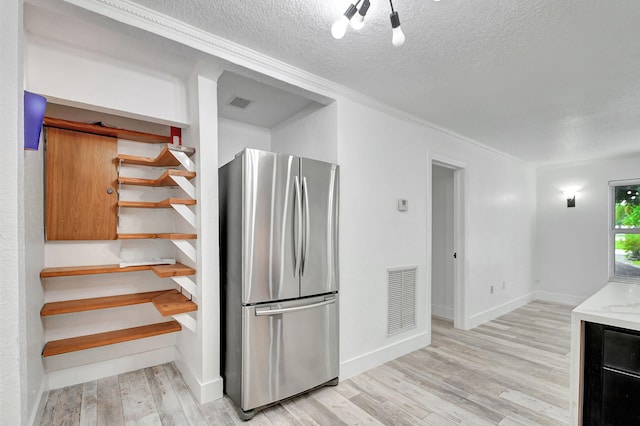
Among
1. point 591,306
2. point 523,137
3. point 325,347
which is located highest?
point 523,137

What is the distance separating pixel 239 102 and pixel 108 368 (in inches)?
105

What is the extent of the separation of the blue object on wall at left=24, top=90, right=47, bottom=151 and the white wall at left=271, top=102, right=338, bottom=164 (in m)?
1.90

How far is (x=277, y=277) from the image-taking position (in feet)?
7.08

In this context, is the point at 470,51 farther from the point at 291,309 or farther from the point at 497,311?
the point at 497,311

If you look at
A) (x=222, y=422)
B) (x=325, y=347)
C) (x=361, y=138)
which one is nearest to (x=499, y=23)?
(x=361, y=138)

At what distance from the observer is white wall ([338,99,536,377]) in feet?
8.78

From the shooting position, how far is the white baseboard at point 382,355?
2605 millimetres

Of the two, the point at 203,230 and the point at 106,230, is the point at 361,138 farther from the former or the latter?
the point at 106,230

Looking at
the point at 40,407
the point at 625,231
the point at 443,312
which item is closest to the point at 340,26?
the point at 40,407

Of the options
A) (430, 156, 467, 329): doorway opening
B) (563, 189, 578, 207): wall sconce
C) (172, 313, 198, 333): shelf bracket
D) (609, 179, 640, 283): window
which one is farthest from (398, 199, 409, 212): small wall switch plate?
(609, 179, 640, 283): window

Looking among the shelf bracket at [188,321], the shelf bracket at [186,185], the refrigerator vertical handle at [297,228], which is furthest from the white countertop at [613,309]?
the shelf bracket at [186,185]

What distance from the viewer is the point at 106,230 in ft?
8.29

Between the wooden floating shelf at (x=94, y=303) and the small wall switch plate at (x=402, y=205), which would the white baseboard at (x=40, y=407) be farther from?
the small wall switch plate at (x=402, y=205)

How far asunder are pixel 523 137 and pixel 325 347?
3.68 m
